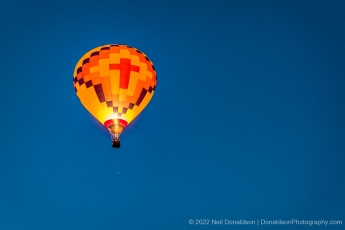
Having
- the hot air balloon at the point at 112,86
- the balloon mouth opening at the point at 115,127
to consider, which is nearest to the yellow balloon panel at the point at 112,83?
the hot air balloon at the point at 112,86

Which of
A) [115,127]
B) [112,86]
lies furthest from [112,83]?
[115,127]

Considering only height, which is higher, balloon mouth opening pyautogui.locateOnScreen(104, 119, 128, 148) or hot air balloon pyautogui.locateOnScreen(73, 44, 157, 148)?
hot air balloon pyautogui.locateOnScreen(73, 44, 157, 148)

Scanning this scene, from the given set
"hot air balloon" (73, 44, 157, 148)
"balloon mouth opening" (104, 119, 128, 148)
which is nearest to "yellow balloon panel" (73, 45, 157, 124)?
"hot air balloon" (73, 44, 157, 148)

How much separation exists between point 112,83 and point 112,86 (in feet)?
0.36

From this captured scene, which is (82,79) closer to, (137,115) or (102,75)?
(102,75)

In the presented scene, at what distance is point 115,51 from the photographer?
2002cm

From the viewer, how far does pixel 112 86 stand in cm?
1955

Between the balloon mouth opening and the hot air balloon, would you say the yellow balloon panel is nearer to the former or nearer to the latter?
the hot air balloon

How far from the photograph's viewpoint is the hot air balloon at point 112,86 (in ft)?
64.1

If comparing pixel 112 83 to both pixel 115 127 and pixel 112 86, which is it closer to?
pixel 112 86

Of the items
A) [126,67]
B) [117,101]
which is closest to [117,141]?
[117,101]

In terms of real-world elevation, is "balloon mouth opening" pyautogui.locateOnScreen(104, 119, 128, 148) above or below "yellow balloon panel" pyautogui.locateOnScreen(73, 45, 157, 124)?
below

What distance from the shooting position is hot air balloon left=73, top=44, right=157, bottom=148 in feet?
64.1

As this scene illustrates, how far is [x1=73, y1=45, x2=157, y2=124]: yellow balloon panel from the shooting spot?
1955cm
